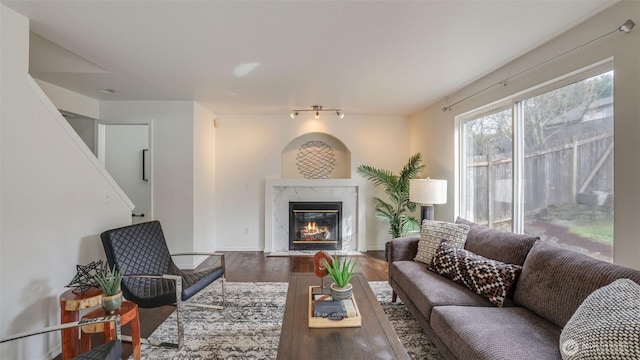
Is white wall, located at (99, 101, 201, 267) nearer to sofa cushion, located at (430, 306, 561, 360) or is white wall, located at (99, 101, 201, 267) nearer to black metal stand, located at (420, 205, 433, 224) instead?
black metal stand, located at (420, 205, 433, 224)

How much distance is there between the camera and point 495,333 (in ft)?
4.91

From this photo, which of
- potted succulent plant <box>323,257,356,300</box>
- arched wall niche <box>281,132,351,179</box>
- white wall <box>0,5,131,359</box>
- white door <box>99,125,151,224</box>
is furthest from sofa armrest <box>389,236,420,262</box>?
white door <box>99,125,151,224</box>

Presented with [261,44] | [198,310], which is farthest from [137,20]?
[198,310]

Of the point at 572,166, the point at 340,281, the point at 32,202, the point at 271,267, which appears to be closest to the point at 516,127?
the point at 572,166

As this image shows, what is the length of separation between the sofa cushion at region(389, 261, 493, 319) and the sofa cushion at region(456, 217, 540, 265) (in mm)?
381

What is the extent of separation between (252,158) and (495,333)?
420 centimetres

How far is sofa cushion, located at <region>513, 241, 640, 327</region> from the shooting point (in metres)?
1.48

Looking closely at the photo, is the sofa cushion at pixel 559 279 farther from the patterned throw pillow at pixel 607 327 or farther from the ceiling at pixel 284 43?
the ceiling at pixel 284 43

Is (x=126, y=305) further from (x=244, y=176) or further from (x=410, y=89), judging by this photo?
(x=410, y=89)

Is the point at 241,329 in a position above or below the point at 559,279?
below

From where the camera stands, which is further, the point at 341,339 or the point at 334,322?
the point at 334,322

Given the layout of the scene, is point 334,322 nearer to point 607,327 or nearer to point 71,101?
point 607,327

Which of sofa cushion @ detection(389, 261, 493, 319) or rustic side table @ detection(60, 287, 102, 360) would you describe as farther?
sofa cushion @ detection(389, 261, 493, 319)

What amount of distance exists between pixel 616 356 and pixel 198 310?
291 centimetres
